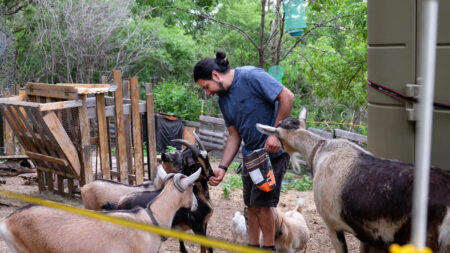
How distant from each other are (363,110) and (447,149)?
458 inches

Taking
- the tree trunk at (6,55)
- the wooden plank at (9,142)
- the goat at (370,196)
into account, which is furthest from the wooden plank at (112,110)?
the tree trunk at (6,55)

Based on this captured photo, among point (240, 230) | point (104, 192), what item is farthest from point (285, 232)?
point (104, 192)

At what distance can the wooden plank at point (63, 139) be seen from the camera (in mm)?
6965

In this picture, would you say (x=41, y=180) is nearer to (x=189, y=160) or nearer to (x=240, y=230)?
(x=189, y=160)

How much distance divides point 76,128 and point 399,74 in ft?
15.6

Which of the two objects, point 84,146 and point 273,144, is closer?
point 273,144

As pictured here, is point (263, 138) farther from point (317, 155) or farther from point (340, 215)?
point (340, 215)

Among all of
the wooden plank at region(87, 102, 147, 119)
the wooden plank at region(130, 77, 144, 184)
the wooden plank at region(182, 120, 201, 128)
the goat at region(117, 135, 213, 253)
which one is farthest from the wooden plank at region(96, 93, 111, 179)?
the wooden plank at region(182, 120, 201, 128)

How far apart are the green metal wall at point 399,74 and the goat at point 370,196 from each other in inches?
15.8

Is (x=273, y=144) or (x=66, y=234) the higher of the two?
(x=273, y=144)

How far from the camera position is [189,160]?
5.74 meters

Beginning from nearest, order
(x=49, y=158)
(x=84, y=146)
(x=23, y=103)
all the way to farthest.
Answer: (x=23, y=103) → (x=84, y=146) → (x=49, y=158)

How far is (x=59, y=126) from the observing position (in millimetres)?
7047

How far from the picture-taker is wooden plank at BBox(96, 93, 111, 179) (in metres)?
7.45
